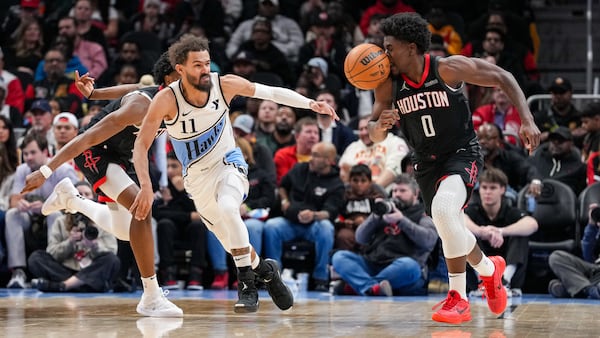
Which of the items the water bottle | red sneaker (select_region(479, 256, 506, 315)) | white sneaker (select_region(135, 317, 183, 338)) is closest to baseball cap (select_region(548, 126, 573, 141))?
the water bottle

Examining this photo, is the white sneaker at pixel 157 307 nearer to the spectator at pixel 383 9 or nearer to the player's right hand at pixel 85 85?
the player's right hand at pixel 85 85

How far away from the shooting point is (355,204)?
33.5ft

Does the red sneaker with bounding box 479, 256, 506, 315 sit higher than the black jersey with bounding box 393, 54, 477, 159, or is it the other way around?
the black jersey with bounding box 393, 54, 477, 159

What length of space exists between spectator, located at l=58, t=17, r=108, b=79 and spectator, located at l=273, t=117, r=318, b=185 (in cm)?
350

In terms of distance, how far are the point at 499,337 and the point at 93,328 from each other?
8.09 feet

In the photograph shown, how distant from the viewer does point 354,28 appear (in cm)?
1399

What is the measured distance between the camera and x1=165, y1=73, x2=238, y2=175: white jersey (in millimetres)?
6734

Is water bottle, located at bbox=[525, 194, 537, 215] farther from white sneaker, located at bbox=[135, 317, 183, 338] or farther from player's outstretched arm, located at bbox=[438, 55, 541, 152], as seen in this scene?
white sneaker, located at bbox=[135, 317, 183, 338]

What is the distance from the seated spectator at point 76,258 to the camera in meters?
9.94

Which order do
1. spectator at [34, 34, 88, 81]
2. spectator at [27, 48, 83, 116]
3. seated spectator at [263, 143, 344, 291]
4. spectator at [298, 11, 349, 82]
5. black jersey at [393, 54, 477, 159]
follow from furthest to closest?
spectator at [34, 34, 88, 81] → spectator at [298, 11, 349, 82] → spectator at [27, 48, 83, 116] → seated spectator at [263, 143, 344, 291] → black jersey at [393, 54, 477, 159]

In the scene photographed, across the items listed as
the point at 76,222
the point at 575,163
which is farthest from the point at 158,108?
the point at 575,163

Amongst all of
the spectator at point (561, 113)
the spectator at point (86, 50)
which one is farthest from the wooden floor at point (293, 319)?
the spectator at point (86, 50)

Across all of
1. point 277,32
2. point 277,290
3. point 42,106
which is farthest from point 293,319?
point 277,32

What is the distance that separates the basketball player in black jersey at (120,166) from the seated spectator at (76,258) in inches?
82.1
